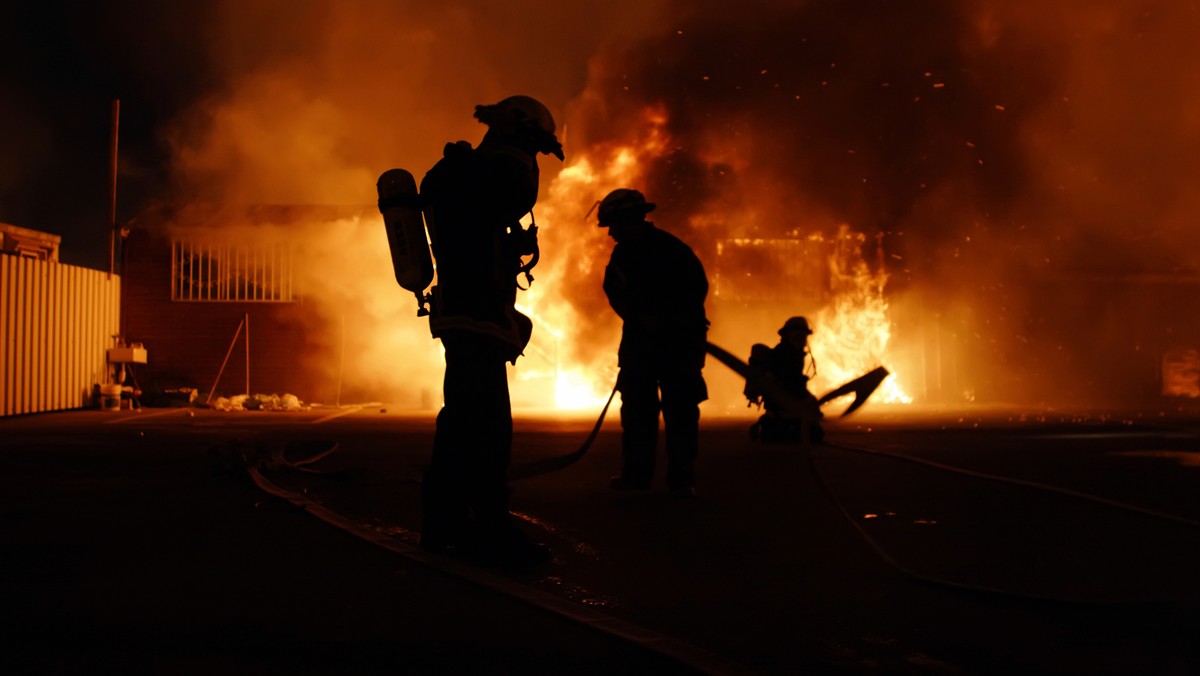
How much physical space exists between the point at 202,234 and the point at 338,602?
18.0 metres

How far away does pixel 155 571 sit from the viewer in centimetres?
375

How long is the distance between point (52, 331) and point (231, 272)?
4.15m

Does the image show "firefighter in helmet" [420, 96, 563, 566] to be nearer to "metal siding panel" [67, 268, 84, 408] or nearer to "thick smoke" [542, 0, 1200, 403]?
"thick smoke" [542, 0, 1200, 403]

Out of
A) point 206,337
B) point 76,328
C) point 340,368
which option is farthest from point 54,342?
point 340,368

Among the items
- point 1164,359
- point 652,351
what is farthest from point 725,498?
point 1164,359

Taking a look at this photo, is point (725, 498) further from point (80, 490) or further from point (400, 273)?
point (80, 490)

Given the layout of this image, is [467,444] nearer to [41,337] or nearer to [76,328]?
[41,337]

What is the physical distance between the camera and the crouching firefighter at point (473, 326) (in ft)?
13.5

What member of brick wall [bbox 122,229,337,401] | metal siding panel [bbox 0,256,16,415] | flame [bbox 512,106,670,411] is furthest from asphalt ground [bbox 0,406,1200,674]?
brick wall [bbox 122,229,337,401]

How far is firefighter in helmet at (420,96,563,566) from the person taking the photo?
4102 mm

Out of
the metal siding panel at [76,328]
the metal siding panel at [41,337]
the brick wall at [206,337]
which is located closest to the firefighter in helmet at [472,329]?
the metal siding panel at [41,337]

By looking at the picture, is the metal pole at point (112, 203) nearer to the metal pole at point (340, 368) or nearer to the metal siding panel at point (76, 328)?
the metal siding panel at point (76, 328)

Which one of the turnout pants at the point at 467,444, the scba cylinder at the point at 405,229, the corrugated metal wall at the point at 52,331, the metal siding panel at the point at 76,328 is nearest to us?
the turnout pants at the point at 467,444

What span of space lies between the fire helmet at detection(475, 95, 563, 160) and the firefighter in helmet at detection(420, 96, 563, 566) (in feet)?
0.11
